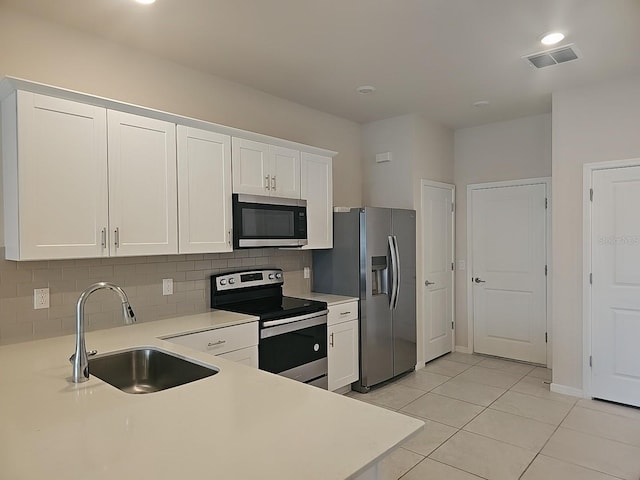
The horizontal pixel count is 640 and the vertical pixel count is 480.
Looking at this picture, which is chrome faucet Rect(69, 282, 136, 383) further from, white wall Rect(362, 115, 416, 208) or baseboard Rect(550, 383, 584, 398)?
baseboard Rect(550, 383, 584, 398)

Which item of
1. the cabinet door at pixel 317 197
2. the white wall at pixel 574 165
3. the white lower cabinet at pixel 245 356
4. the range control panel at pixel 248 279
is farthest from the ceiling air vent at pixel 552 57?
the white lower cabinet at pixel 245 356

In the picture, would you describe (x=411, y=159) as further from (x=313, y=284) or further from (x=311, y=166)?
(x=313, y=284)

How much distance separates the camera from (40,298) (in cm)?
252

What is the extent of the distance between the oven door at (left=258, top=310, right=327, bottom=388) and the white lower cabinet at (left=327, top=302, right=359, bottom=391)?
0.28 ft

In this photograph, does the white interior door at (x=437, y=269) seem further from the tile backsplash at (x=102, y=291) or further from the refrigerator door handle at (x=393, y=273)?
A: the tile backsplash at (x=102, y=291)

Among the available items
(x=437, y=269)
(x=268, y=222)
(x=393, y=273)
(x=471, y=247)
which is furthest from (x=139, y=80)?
(x=471, y=247)

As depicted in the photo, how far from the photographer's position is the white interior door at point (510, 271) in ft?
15.6

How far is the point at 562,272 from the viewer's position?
3908 millimetres

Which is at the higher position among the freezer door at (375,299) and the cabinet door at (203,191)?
the cabinet door at (203,191)

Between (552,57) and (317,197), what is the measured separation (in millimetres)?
2136

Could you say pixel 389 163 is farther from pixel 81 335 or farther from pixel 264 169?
pixel 81 335

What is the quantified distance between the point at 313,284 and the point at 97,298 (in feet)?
6.81

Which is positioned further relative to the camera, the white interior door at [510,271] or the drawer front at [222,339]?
the white interior door at [510,271]

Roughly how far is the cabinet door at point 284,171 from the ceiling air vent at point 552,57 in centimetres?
195
